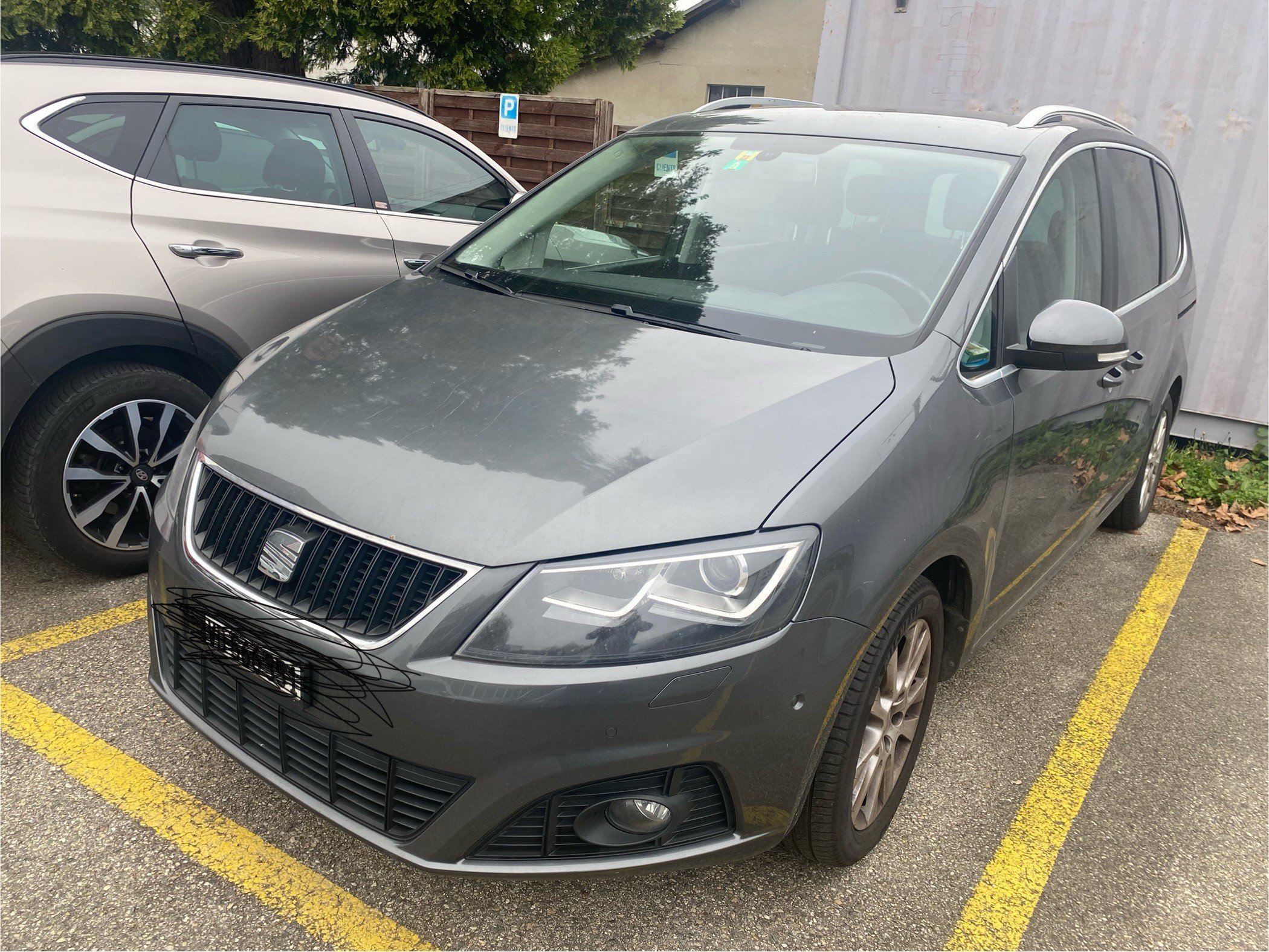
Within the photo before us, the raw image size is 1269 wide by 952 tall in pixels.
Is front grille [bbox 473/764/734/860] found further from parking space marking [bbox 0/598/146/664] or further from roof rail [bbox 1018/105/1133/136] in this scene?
roof rail [bbox 1018/105/1133/136]

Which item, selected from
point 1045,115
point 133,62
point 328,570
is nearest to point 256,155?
point 133,62

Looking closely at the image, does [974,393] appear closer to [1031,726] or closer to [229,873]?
[1031,726]

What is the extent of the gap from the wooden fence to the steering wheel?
6223mm

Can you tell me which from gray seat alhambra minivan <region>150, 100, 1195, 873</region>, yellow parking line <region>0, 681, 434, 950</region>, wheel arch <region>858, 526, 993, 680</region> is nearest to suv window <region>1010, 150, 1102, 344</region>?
gray seat alhambra minivan <region>150, 100, 1195, 873</region>

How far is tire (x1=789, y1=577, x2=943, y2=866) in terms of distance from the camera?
6.58ft

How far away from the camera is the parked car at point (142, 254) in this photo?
3057 millimetres

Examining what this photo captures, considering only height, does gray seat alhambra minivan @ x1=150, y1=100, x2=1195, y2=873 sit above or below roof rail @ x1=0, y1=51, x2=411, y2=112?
below

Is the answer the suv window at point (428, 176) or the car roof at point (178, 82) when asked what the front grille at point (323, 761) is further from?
the suv window at point (428, 176)

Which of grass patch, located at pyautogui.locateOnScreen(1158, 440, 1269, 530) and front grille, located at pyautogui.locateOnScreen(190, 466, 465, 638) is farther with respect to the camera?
grass patch, located at pyautogui.locateOnScreen(1158, 440, 1269, 530)

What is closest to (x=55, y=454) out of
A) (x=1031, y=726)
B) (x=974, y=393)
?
(x=974, y=393)

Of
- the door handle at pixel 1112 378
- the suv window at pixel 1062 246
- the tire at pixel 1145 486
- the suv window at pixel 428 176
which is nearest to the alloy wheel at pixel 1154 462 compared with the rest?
the tire at pixel 1145 486

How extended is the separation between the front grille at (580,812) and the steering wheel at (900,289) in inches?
49.9

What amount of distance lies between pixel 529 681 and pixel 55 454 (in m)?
2.29

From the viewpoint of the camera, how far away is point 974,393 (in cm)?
230
